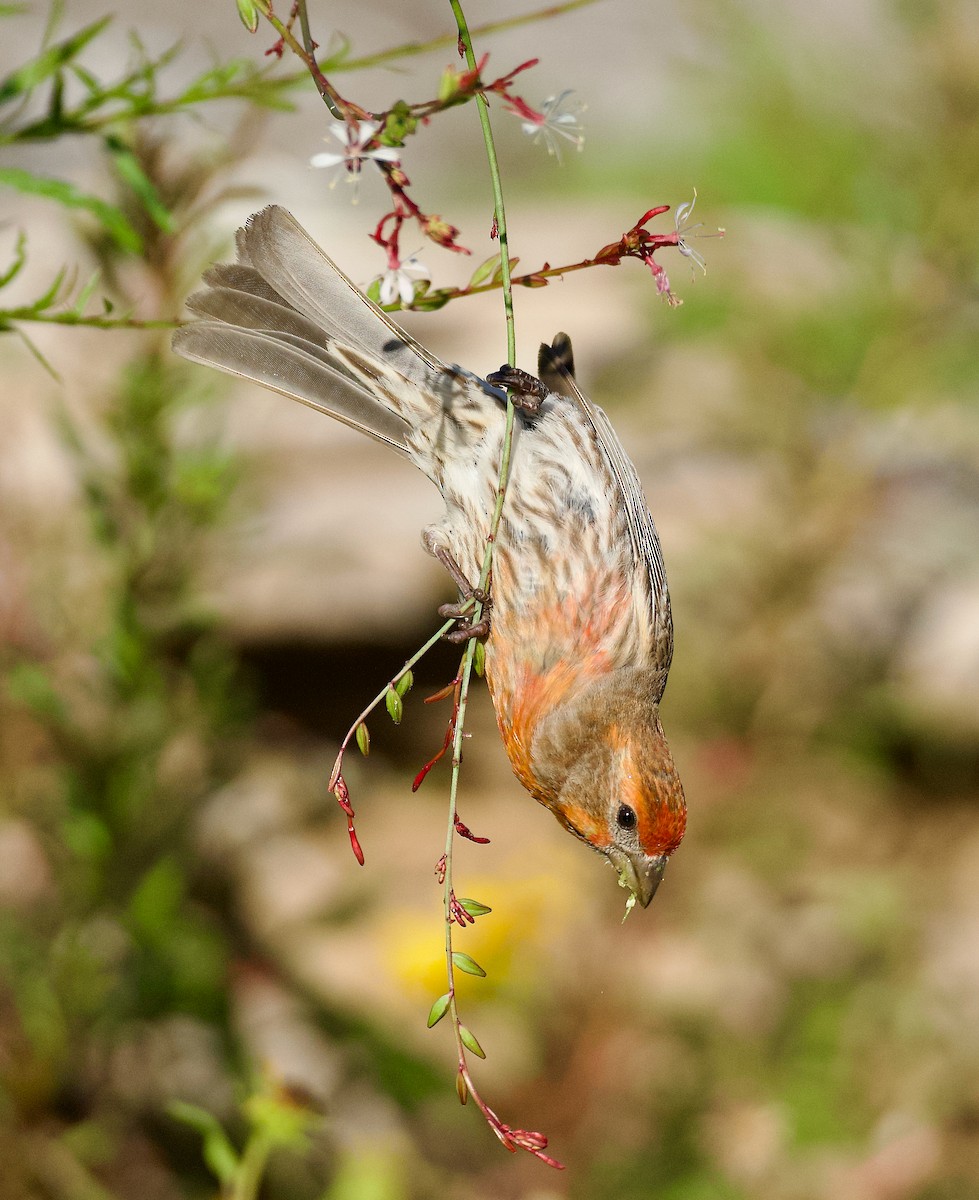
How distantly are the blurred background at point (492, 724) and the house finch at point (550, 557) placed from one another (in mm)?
471

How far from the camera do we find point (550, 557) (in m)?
2.73

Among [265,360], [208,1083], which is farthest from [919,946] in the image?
[265,360]

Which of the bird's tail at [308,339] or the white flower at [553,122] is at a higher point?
the bird's tail at [308,339]

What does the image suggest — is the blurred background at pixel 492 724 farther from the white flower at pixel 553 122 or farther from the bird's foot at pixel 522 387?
the bird's foot at pixel 522 387

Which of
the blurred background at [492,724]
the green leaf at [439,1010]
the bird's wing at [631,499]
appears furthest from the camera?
the blurred background at [492,724]

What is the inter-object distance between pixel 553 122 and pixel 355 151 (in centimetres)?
27

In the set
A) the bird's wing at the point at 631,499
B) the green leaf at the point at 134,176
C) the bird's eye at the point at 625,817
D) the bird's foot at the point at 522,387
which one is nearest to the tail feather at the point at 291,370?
the green leaf at the point at 134,176

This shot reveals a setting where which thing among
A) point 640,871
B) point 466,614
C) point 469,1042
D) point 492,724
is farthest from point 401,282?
point 492,724

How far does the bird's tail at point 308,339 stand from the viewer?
7.18 feet

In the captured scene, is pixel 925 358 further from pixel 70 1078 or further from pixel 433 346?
pixel 70 1078

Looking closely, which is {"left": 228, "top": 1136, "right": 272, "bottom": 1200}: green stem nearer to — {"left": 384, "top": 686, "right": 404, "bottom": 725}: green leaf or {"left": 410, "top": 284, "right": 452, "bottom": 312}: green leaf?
{"left": 384, "top": 686, "right": 404, "bottom": 725}: green leaf

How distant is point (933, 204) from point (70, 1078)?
384 cm

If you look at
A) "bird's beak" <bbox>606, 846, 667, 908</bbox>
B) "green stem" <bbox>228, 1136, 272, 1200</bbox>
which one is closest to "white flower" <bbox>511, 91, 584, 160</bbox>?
"bird's beak" <bbox>606, 846, 667, 908</bbox>

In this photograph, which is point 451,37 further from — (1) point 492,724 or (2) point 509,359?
(1) point 492,724
